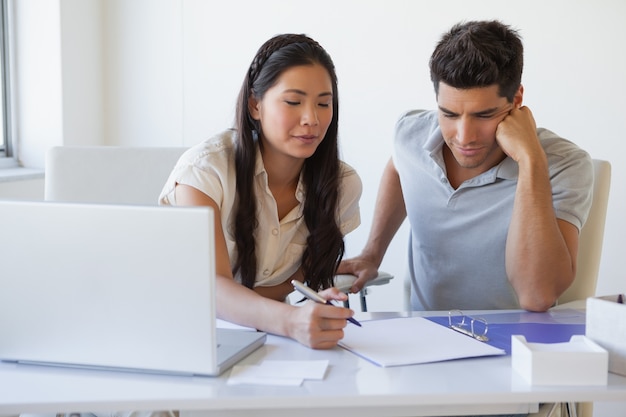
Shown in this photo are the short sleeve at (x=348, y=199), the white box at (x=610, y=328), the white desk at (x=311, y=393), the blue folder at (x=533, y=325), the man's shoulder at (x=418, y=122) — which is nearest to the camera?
the white desk at (x=311, y=393)

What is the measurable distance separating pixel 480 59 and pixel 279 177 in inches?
21.3

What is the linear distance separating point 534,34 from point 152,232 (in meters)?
2.25

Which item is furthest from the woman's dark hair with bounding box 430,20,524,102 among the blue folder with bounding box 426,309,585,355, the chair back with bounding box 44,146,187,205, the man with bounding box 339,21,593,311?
the chair back with bounding box 44,146,187,205

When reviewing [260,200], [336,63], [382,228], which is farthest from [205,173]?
[336,63]

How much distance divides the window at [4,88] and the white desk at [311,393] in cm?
242

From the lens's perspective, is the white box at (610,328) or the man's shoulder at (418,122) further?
the man's shoulder at (418,122)

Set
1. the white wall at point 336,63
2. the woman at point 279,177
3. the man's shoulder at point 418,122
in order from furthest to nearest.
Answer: the white wall at point 336,63 < the man's shoulder at point 418,122 < the woman at point 279,177

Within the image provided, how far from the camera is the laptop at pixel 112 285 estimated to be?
1.22m

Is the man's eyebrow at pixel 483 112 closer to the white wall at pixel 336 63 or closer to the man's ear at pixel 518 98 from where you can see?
the man's ear at pixel 518 98

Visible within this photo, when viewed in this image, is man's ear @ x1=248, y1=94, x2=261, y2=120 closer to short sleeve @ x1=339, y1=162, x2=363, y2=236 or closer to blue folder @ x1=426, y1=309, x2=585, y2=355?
short sleeve @ x1=339, y1=162, x2=363, y2=236

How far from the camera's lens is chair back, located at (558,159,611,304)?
2.03m

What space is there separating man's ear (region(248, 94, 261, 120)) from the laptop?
802 millimetres

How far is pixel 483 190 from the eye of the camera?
207cm

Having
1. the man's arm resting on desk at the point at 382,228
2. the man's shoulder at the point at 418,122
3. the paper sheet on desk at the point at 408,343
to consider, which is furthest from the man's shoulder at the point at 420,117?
the paper sheet on desk at the point at 408,343
